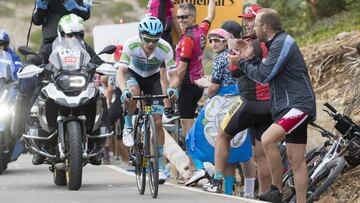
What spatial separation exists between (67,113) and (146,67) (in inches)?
48.1

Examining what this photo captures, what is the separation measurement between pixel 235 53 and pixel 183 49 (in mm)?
3558

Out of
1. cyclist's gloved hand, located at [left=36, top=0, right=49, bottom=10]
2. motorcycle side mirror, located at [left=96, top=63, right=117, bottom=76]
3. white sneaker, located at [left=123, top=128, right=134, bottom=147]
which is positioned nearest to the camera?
motorcycle side mirror, located at [left=96, top=63, right=117, bottom=76]

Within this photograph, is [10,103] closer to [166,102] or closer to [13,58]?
[13,58]

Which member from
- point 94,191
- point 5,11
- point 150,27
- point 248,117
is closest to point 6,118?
point 94,191

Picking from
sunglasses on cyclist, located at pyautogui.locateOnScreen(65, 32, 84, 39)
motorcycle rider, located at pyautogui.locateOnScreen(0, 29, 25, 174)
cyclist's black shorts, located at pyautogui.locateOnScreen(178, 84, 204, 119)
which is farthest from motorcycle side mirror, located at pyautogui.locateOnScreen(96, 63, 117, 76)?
motorcycle rider, located at pyautogui.locateOnScreen(0, 29, 25, 174)

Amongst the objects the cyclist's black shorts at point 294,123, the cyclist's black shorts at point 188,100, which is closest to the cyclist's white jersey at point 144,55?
the cyclist's black shorts at point 188,100

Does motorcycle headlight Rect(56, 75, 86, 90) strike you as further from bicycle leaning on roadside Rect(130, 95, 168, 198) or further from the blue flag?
the blue flag

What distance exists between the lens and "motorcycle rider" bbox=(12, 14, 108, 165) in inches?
605

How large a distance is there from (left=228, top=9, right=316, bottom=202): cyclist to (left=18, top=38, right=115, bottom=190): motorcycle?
248cm

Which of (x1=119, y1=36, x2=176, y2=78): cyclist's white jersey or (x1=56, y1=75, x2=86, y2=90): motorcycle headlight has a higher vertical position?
(x1=119, y1=36, x2=176, y2=78): cyclist's white jersey

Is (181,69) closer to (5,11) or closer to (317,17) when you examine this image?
(317,17)

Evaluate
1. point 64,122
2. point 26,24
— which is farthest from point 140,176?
point 26,24

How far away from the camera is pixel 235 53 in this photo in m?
13.4

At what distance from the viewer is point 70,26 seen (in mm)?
15367
